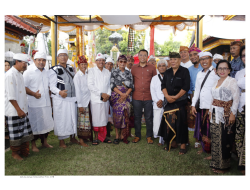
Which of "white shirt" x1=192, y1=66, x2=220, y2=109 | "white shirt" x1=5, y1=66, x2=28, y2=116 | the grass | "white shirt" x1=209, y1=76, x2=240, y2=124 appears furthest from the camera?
"white shirt" x1=192, y1=66, x2=220, y2=109

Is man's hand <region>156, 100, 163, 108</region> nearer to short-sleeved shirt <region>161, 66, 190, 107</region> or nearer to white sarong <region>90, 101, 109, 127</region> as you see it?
short-sleeved shirt <region>161, 66, 190, 107</region>

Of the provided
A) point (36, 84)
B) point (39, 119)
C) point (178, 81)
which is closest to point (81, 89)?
point (36, 84)

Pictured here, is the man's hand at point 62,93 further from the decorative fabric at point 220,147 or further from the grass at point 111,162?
the decorative fabric at point 220,147

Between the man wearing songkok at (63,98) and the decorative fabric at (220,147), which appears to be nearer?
the decorative fabric at (220,147)

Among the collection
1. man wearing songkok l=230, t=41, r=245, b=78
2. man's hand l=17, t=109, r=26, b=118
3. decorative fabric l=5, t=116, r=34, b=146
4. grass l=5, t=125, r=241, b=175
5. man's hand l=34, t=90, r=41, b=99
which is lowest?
grass l=5, t=125, r=241, b=175

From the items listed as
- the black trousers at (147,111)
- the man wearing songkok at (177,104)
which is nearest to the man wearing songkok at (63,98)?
the black trousers at (147,111)

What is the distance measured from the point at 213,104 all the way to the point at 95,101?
2.40 meters

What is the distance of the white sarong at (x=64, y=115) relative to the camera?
3.88m

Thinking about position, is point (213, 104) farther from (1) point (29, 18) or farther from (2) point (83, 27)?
(2) point (83, 27)

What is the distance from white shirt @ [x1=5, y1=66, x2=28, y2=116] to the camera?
3043mm

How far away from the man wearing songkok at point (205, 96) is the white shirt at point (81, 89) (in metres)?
2.26

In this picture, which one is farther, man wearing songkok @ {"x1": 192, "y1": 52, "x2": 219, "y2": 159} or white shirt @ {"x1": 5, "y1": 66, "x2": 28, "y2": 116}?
man wearing songkok @ {"x1": 192, "y1": 52, "x2": 219, "y2": 159}

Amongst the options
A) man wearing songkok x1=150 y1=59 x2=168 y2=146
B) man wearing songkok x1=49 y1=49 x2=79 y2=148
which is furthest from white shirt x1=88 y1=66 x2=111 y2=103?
man wearing songkok x1=150 y1=59 x2=168 y2=146

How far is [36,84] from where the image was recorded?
3732 mm
